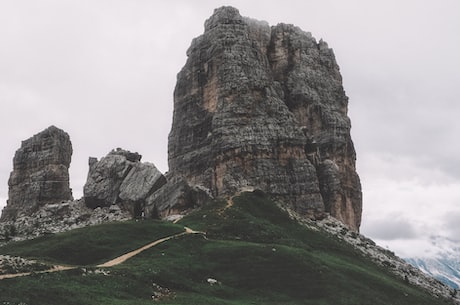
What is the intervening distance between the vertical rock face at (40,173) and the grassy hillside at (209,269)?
53.0 metres

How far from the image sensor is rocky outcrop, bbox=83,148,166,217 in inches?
4469

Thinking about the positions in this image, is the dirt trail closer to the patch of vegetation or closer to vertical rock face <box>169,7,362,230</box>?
the patch of vegetation

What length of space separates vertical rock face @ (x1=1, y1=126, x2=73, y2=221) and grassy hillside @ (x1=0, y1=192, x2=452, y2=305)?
53.0m

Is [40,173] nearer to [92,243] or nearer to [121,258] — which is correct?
[92,243]

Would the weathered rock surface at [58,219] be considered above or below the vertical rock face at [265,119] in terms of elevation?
below

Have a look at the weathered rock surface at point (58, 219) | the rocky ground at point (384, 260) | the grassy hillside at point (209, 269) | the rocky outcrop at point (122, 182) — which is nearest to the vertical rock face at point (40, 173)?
the weathered rock surface at point (58, 219)

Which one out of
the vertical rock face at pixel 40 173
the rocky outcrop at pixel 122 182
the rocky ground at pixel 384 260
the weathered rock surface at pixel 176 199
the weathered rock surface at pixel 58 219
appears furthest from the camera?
the vertical rock face at pixel 40 173

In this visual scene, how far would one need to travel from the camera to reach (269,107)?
118625 millimetres

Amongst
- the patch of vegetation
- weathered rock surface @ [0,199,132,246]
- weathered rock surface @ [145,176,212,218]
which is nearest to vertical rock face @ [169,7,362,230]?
weathered rock surface @ [145,176,212,218]

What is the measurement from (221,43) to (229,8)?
11695 mm

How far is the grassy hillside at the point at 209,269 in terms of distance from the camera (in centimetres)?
4528

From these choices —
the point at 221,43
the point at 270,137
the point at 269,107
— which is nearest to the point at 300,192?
the point at 270,137

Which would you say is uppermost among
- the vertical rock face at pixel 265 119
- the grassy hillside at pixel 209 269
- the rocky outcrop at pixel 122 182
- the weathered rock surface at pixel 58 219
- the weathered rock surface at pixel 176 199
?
the vertical rock face at pixel 265 119

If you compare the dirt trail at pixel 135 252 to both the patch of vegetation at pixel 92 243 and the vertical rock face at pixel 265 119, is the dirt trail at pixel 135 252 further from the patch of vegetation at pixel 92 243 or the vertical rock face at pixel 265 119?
the vertical rock face at pixel 265 119
